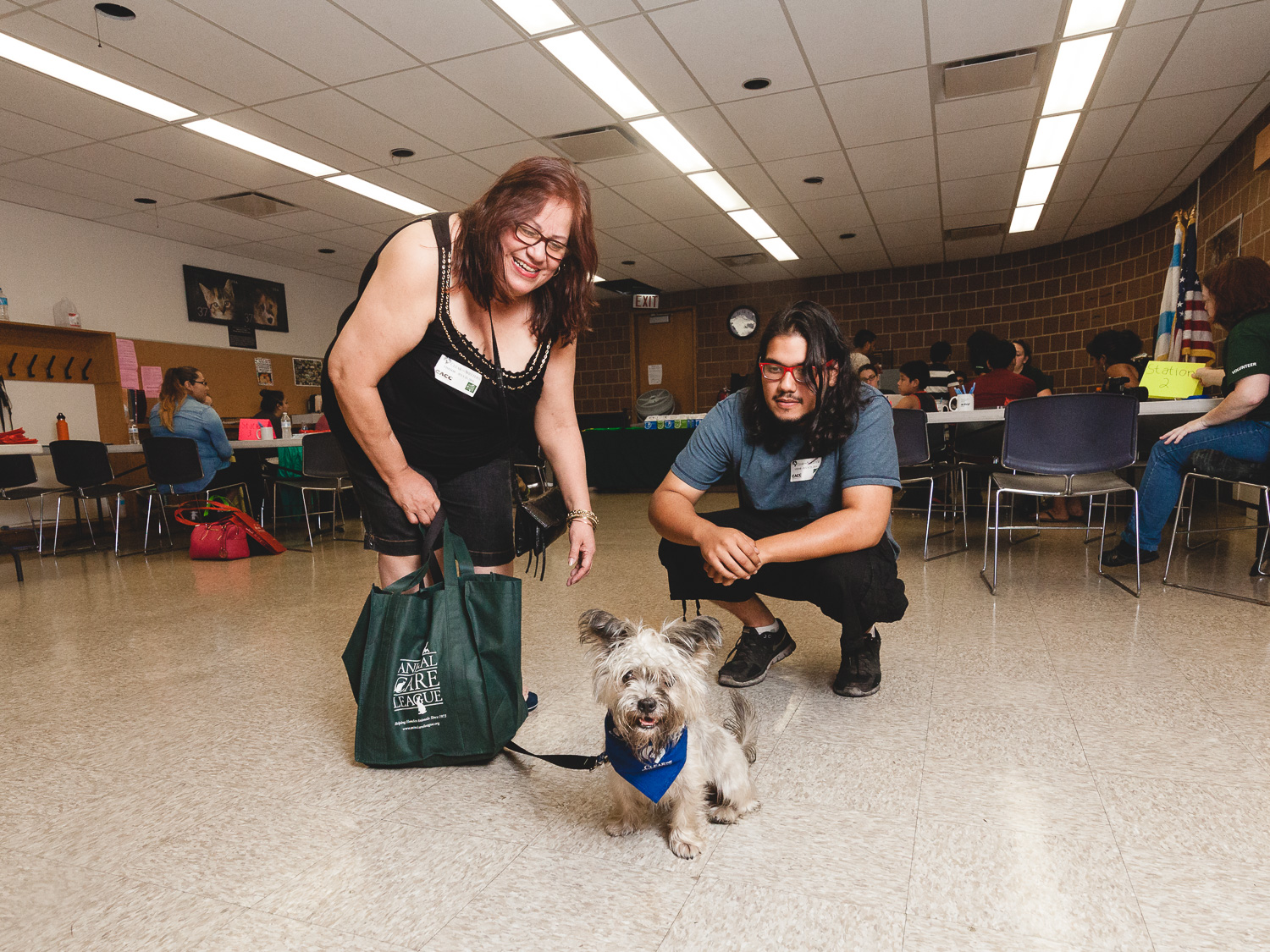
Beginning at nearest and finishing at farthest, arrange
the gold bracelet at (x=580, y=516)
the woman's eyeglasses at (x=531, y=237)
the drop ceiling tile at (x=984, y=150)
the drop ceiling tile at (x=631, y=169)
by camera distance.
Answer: the woman's eyeglasses at (x=531, y=237), the gold bracelet at (x=580, y=516), the drop ceiling tile at (x=984, y=150), the drop ceiling tile at (x=631, y=169)

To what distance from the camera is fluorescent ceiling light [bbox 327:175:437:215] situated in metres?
5.87

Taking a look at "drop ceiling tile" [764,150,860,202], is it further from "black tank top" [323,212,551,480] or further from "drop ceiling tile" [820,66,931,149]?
"black tank top" [323,212,551,480]

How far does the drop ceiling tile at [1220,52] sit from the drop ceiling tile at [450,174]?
449 centimetres

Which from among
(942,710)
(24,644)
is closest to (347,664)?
(942,710)

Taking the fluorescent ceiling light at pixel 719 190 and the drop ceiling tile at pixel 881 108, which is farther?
the fluorescent ceiling light at pixel 719 190

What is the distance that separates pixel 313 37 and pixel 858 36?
2.94 m

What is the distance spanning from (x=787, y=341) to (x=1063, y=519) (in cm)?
426

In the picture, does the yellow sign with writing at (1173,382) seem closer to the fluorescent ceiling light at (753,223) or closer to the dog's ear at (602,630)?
the dog's ear at (602,630)

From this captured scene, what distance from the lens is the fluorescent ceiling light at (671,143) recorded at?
196 inches

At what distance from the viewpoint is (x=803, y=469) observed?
1882mm

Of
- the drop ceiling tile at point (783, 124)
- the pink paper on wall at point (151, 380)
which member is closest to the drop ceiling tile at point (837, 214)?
the drop ceiling tile at point (783, 124)

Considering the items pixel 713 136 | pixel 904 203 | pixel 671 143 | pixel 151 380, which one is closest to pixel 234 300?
pixel 151 380

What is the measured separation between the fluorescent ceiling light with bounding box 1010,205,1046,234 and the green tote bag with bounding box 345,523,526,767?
7.73 m

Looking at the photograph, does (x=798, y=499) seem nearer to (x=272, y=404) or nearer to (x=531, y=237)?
(x=531, y=237)
